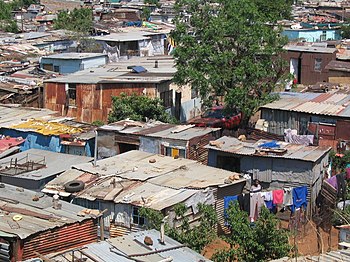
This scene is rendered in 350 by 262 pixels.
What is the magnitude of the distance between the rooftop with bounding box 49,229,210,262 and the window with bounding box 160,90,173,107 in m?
14.1

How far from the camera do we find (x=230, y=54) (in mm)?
22656

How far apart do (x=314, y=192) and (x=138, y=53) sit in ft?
80.8

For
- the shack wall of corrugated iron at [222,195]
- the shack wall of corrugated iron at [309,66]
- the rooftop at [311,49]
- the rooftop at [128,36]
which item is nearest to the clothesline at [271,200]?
the shack wall of corrugated iron at [222,195]

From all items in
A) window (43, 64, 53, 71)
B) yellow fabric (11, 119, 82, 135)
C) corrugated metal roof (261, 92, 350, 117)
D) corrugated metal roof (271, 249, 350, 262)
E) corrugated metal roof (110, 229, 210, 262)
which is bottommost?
corrugated metal roof (110, 229, 210, 262)

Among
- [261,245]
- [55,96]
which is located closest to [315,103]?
[55,96]

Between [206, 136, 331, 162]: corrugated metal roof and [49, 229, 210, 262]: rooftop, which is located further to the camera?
[206, 136, 331, 162]: corrugated metal roof

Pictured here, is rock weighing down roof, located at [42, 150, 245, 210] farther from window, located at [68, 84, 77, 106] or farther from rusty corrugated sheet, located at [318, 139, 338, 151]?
window, located at [68, 84, 77, 106]

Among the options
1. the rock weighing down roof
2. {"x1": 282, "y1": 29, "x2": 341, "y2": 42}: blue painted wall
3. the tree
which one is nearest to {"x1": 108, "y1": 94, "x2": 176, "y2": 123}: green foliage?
the tree

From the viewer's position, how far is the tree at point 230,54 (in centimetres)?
2272

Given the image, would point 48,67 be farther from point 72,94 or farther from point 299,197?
point 299,197

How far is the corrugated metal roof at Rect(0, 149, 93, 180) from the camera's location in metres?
17.5

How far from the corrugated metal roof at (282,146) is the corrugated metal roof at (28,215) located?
5475 mm

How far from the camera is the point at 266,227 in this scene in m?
13.2

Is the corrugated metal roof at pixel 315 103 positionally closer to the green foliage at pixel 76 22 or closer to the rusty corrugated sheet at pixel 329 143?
the rusty corrugated sheet at pixel 329 143
